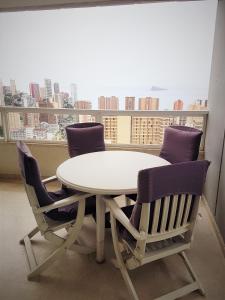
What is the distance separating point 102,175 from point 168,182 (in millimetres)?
672

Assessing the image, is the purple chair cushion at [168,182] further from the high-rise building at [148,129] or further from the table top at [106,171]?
the high-rise building at [148,129]

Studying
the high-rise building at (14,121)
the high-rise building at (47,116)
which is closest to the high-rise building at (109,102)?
the high-rise building at (47,116)

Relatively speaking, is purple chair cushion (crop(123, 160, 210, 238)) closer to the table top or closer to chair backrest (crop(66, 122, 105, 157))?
the table top

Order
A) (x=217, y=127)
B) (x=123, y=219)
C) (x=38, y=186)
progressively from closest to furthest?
1. (x=123, y=219)
2. (x=38, y=186)
3. (x=217, y=127)

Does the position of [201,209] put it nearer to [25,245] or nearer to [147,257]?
[147,257]

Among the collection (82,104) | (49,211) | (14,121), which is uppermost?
(82,104)

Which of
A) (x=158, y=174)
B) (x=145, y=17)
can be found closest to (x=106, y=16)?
(x=145, y=17)

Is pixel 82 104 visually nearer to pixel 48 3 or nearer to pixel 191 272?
pixel 48 3

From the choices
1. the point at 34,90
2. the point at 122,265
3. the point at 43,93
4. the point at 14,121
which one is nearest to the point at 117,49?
the point at 43,93

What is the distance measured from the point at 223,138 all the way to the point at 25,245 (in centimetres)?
208

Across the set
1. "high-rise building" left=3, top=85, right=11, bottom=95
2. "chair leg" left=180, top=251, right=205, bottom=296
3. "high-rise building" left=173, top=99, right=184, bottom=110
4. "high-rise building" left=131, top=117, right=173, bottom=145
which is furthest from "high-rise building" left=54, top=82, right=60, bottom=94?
"chair leg" left=180, top=251, right=205, bottom=296

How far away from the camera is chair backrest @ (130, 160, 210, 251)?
1.14m

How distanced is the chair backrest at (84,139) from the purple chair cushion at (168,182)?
4.31 feet

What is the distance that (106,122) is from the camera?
3.14m
